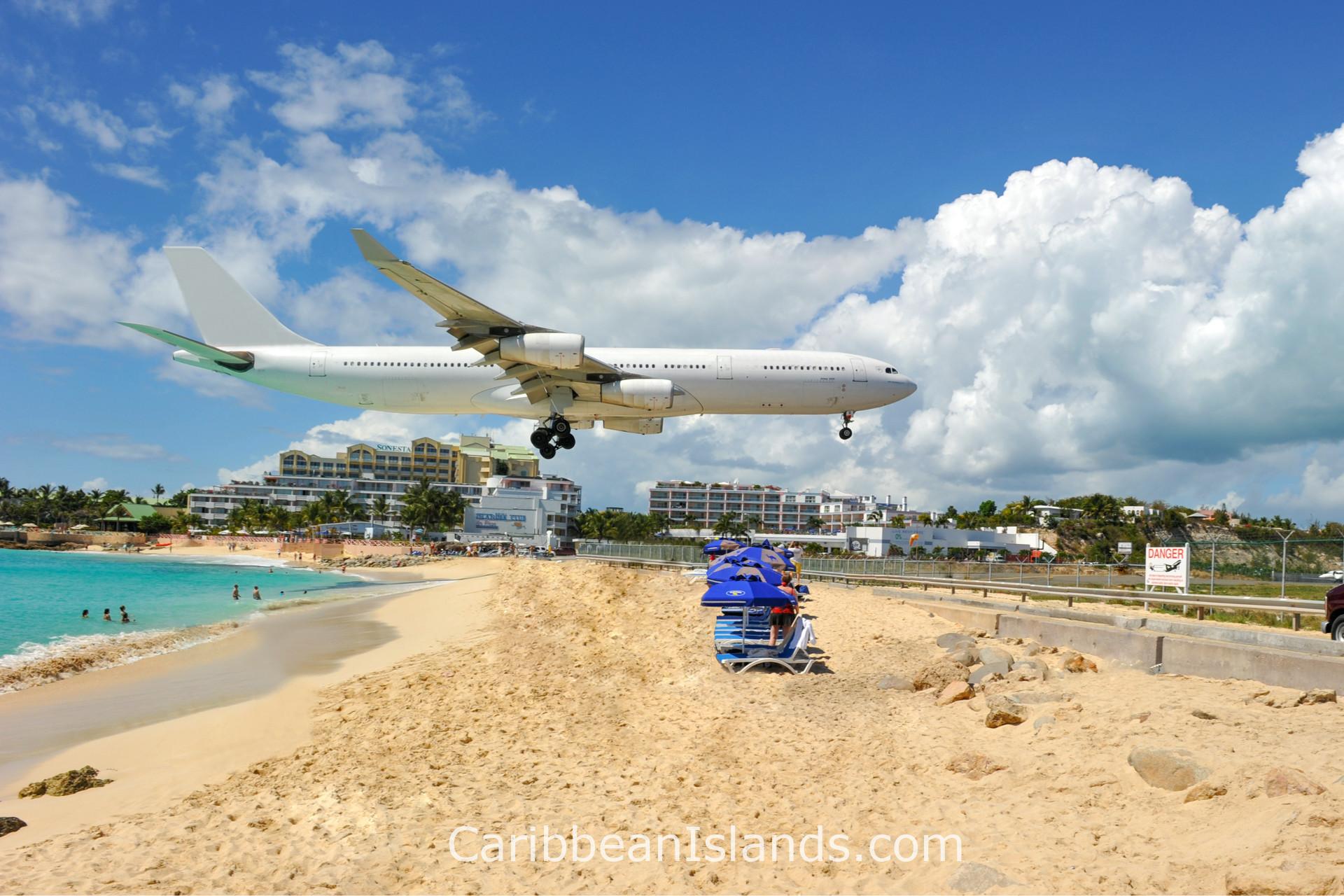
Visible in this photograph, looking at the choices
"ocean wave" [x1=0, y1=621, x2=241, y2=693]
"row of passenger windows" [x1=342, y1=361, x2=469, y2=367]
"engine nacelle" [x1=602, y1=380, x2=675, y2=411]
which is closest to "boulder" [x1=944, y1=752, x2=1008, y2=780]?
"engine nacelle" [x1=602, y1=380, x2=675, y2=411]

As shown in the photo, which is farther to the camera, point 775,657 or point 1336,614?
point 775,657

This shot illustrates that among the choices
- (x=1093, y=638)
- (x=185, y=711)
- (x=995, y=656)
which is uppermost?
(x=1093, y=638)

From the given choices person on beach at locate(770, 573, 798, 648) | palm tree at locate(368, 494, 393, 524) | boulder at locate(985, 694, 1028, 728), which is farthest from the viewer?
palm tree at locate(368, 494, 393, 524)

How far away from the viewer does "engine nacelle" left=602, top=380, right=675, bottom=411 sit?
27.3m

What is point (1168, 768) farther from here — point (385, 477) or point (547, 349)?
point (385, 477)

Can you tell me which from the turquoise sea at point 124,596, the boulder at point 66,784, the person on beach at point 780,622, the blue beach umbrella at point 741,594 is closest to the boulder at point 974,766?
the blue beach umbrella at point 741,594

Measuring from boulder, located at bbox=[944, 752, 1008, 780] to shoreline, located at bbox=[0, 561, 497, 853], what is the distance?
388 inches

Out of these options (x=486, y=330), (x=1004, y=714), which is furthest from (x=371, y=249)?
(x=1004, y=714)

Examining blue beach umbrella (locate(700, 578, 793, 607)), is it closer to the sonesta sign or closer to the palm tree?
the sonesta sign

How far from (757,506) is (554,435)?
12016 cm

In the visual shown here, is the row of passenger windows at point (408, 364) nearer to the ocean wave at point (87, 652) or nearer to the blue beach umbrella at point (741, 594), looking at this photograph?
the ocean wave at point (87, 652)

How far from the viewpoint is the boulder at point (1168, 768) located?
7062 mm

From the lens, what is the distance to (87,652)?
1000 inches

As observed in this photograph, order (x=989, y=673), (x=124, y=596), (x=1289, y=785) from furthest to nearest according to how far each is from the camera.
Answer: (x=124, y=596) → (x=989, y=673) → (x=1289, y=785)
